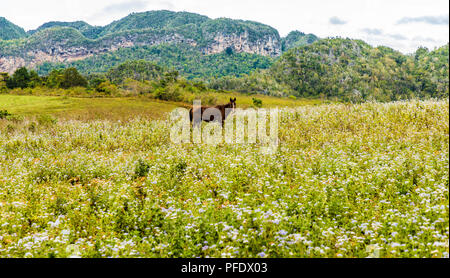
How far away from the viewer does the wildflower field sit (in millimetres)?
4340

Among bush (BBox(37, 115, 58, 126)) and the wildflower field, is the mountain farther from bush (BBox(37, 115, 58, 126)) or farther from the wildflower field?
the wildflower field

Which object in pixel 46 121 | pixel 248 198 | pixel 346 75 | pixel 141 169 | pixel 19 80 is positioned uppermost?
pixel 346 75

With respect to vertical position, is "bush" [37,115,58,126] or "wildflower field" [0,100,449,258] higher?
"bush" [37,115,58,126]

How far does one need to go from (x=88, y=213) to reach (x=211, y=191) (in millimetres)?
2592

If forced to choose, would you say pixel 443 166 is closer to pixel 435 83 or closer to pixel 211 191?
pixel 211 191

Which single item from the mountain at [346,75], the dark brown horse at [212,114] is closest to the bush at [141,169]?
the dark brown horse at [212,114]

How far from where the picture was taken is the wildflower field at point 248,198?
434 cm

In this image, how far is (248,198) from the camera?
6113mm

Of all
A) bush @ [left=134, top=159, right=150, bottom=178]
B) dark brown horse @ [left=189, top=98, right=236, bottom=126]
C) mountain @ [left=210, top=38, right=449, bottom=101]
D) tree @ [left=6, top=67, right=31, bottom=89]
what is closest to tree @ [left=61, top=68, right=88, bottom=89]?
tree @ [left=6, top=67, right=31, bottom=89]

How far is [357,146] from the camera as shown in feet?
34.5

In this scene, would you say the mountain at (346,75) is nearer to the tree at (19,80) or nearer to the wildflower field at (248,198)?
the tree at (19,80)

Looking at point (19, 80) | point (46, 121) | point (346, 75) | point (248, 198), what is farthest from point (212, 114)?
point (346, 75)

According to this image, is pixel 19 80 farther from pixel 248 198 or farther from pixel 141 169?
pixel 248 198
